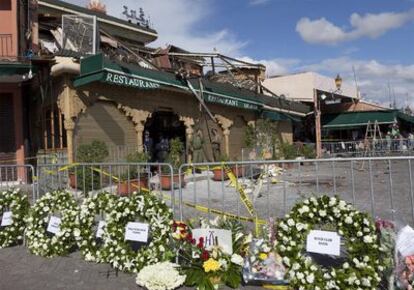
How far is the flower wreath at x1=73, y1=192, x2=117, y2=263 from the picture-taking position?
7.04 meters

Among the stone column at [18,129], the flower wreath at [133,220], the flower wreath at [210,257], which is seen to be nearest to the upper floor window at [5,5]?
the stone column at [18,129]

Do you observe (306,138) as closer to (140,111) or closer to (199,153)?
(199,153)

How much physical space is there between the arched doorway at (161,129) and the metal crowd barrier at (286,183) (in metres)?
10.8

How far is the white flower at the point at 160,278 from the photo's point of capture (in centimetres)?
557

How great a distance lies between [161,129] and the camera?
19750mm

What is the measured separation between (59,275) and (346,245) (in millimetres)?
3936

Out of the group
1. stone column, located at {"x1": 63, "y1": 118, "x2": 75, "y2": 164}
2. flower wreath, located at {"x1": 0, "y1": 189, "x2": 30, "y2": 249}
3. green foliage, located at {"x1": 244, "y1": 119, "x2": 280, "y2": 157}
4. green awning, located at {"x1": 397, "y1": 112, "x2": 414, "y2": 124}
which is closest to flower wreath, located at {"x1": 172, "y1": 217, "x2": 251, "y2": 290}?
flower wreath, located at {"x1": 0, "y1": 189, "x2": 30, "y2": 249}

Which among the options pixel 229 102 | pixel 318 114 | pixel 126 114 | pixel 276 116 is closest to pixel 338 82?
pixel 318 114

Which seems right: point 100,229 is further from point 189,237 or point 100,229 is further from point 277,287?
point 277,287

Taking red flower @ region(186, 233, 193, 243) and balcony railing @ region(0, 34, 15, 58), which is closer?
red flower @ region(186, 233, 193, 243)

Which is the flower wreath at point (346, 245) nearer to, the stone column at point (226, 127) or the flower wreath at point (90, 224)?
the flower wreath at point (90, 224)

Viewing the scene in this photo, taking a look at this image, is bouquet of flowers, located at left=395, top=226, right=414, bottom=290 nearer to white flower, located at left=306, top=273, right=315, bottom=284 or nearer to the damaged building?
white flower, located at left=306, top=273, right=315, bottom=284

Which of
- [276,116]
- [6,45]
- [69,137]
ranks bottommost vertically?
[69,137]

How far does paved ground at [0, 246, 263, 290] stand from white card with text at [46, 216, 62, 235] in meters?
0.46
